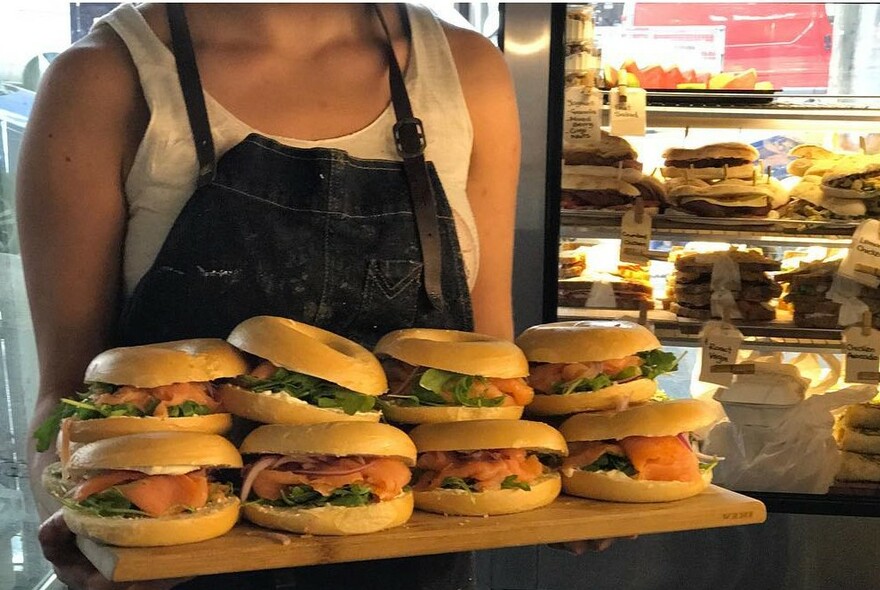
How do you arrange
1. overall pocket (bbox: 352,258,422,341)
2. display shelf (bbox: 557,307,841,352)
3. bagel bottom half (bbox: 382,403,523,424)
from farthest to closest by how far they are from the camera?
display shelf (bbox: 557,307,841,352) < overall pocket (bbox: 352,258,422,341) < bagel bottom half (bbox: 382,403,523,424)

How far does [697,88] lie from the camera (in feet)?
9.61

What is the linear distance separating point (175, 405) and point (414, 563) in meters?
0.54

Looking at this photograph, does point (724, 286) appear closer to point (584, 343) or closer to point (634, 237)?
point (634, 237)

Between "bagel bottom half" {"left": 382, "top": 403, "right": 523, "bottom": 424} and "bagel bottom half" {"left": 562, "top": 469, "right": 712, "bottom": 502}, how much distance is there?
0.17 meters

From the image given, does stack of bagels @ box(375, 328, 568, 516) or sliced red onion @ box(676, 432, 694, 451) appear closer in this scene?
stack of bagels @ box(375, 328, 568, 516)

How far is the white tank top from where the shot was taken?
1.55m

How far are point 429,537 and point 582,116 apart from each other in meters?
1.83

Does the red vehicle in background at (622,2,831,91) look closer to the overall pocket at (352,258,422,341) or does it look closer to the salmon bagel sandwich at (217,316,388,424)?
the overall pocket at (352,258,422,341)

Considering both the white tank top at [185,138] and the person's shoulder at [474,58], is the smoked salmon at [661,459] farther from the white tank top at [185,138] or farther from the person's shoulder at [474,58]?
the person's shoulder at [474,58]

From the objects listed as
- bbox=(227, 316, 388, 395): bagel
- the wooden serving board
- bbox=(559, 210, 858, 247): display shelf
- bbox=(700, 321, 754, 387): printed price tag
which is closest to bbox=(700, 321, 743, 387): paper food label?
bbox=(700, 321, 754, 387): printed price tag

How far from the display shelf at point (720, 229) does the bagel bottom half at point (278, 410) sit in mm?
1664

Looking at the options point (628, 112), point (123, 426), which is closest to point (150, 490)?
point (123, 426)

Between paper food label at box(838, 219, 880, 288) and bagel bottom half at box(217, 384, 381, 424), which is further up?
paper food label at box(838, 219, 880, 288)

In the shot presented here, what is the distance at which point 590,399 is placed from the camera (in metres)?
1.58
